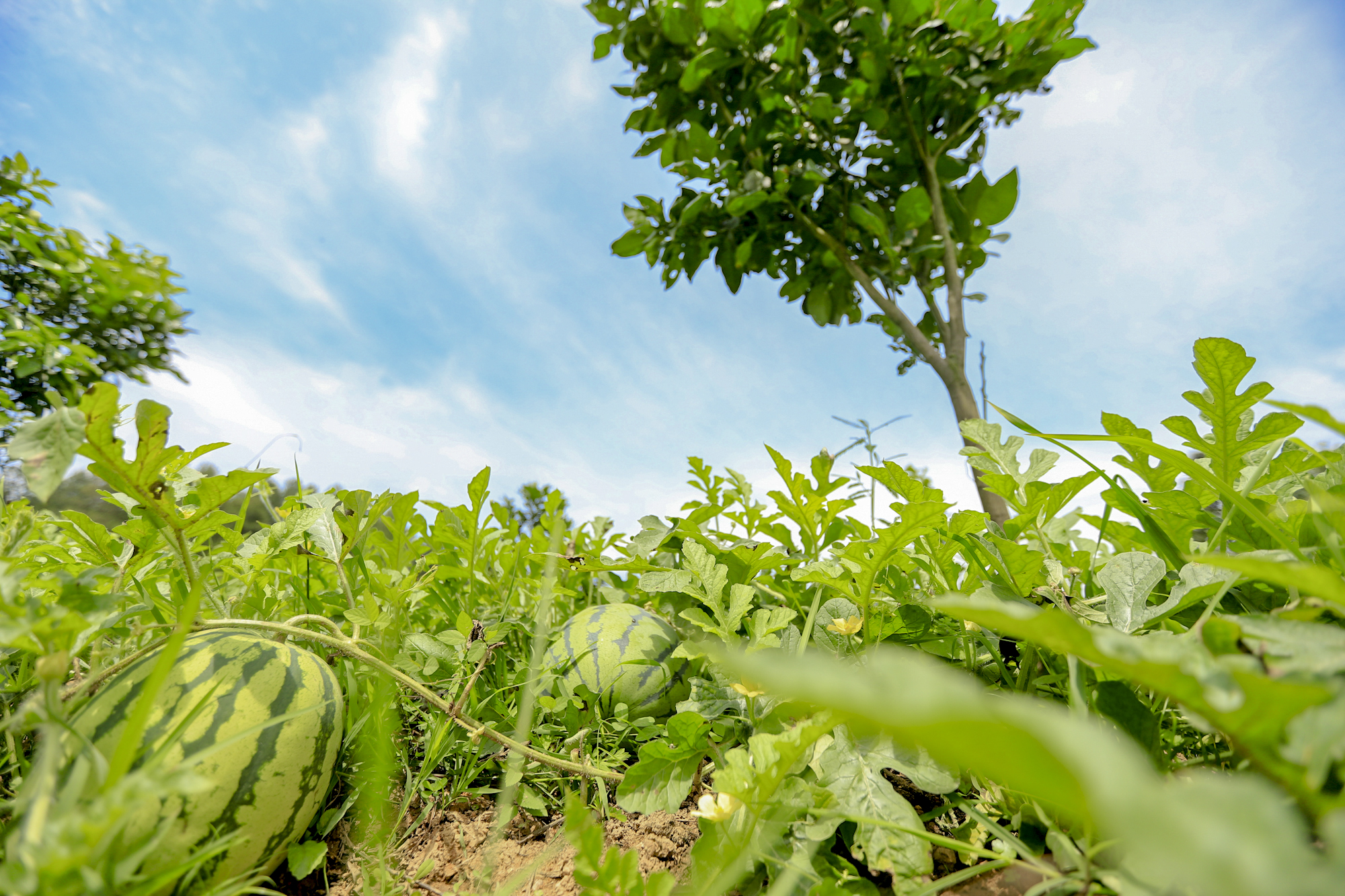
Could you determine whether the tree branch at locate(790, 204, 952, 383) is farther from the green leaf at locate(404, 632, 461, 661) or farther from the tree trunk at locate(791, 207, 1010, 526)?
the green leaf at locate(404, 632, 461, 661)

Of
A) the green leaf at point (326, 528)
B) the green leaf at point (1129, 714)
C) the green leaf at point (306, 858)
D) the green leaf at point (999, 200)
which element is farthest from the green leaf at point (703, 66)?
the green leaf at point (306, 858)

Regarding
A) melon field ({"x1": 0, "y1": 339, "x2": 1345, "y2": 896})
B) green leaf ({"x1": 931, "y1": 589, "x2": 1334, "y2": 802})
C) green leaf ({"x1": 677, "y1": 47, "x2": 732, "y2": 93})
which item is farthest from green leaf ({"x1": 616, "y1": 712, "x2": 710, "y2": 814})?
green leaf ({"x1": 677, "y1": 47, "x2": 732, "y2": 93})

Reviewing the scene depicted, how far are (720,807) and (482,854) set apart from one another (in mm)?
445

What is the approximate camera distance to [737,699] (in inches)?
37.3

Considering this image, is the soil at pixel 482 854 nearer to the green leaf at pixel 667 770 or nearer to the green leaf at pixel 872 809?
the green leaf at pixel 667 770

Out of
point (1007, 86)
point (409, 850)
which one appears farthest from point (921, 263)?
point (409, 850)

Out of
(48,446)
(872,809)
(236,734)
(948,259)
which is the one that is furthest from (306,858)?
(948,259)

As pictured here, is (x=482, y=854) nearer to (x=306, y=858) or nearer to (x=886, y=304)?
(x=306, y=858)

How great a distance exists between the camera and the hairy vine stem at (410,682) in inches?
30.3

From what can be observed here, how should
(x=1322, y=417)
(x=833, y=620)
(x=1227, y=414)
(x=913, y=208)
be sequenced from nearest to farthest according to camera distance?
(x=1322, y=417) → (x=1227, y=414) → (x=833, y=620) → (x=913, y=208)

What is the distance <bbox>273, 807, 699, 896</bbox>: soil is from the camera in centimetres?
79

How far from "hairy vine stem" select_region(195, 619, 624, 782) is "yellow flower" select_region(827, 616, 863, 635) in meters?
0.41

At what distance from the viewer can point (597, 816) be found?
89 cm

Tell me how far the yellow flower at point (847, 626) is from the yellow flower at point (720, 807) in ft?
0.96
